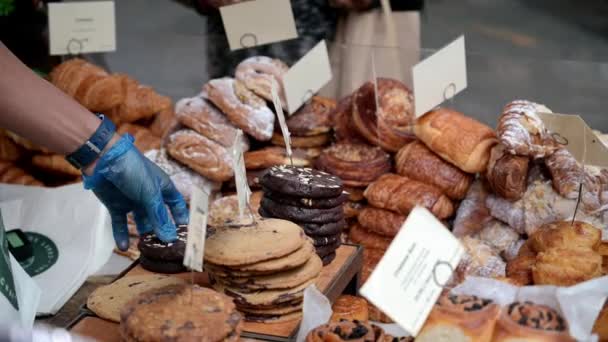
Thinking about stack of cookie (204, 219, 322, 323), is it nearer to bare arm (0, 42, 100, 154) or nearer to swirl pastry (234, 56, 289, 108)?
bare arm (0, 42, 100, 154)

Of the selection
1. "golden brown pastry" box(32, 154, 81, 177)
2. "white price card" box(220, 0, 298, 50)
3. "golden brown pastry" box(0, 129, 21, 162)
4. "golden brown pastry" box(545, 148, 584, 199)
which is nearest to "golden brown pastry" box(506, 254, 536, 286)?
"golden brown pastry" box(545, 148, 584, 199)

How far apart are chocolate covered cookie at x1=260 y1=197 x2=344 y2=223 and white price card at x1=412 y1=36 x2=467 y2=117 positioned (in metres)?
0.80

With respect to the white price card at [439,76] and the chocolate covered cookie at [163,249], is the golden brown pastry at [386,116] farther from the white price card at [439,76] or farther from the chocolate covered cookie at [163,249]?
the chocolate covered cookie at [163,249]

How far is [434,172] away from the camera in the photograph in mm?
2568

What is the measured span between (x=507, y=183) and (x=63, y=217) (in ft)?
5.68

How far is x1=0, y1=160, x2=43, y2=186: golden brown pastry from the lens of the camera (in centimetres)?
300

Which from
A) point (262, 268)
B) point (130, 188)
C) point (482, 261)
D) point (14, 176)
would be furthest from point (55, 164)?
point (482, 261)

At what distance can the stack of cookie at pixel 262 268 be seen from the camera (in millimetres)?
1626

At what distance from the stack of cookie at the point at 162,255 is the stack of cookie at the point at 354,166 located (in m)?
0.84

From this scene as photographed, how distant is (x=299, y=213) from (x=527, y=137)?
33.6 inches

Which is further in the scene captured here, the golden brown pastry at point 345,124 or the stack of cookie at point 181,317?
the golden brown pastry at point 345,124

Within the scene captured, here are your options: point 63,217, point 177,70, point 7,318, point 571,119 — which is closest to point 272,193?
point 7,318

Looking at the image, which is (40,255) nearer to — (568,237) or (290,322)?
(290,322)

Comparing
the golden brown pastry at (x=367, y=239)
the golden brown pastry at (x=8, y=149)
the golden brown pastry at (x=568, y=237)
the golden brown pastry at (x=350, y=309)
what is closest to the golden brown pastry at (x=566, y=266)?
the golden brown pastry at (x=568, y=237)
